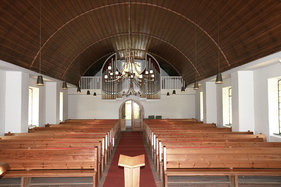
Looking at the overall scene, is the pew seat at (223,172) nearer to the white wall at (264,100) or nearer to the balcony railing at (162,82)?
the white wall at (264,100)

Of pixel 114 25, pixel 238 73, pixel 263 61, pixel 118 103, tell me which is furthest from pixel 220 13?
pixel 118 103

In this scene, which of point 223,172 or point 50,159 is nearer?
point 223,172

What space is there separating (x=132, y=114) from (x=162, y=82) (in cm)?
365

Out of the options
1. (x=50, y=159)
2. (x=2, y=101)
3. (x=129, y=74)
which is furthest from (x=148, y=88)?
(x=50, y=159)

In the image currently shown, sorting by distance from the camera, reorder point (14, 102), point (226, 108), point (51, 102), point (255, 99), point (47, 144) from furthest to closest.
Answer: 1. point (51, 102)
2. point (226, 108)
3. point (255, 99)
4. point (14, 102)
5. point (47, 144)

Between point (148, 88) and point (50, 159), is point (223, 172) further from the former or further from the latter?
point (148, 88)

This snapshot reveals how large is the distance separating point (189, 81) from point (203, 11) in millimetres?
8392

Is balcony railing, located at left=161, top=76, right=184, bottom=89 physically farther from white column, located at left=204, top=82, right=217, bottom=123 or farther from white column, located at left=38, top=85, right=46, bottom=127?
white column, located at left=38, top=85, right=46, bottom=127

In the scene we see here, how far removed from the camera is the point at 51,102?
13.3 m

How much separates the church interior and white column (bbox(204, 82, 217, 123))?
0.19 ft

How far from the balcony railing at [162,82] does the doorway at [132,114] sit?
8.58ft

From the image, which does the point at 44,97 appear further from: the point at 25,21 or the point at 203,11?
the point at 203,11

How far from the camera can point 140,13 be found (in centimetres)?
1088

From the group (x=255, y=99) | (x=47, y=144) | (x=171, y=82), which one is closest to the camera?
(x=47, y=144)
